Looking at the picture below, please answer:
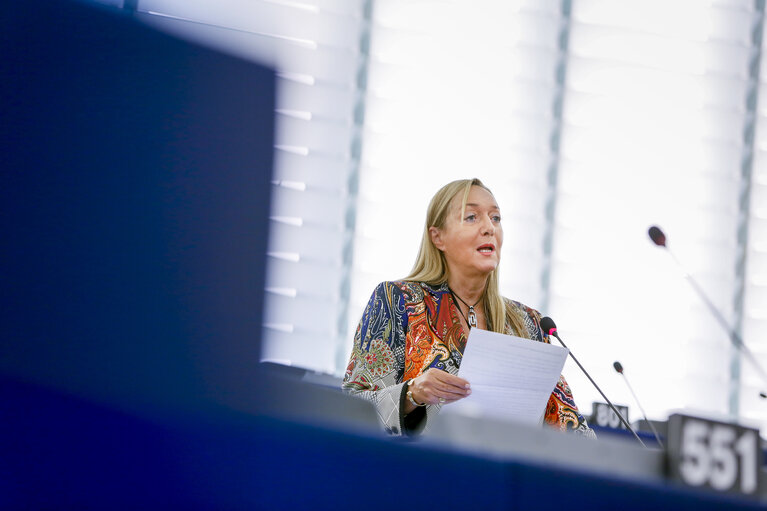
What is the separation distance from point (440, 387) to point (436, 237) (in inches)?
40.0

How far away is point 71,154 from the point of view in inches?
30.0

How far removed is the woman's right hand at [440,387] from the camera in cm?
208

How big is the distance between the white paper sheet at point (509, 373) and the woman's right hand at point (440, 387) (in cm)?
3

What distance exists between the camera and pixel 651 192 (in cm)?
758

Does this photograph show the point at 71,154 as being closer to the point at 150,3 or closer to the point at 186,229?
the point at 186,229

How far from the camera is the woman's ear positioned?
3029 mm

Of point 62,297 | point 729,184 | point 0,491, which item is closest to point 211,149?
point 62,297

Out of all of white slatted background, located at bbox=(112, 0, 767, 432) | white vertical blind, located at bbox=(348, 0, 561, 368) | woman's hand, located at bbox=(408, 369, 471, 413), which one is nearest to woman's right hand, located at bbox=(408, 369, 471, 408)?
woman's hand, located at bbox=(408, 369, 471, 413)

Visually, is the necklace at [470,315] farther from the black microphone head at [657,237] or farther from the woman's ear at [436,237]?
the black microphone head at [657,237]

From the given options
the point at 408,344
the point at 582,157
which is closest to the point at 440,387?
the point at 408,344

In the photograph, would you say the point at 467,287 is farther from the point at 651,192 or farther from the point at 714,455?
the point at 651,192

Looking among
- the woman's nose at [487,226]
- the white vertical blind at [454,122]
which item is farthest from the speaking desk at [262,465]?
the white vertical blind at [454,122]

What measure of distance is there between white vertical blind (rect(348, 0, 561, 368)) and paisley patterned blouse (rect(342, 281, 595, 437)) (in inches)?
160

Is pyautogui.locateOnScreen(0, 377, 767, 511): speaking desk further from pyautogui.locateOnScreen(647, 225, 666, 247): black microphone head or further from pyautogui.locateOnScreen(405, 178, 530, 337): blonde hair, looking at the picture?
pyautogui.locateOnScreen(405, 178, 530, 337): blonde hair
